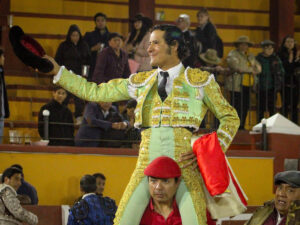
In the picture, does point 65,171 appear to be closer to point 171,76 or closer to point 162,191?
point 171,76

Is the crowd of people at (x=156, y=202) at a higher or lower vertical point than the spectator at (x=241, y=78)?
lower

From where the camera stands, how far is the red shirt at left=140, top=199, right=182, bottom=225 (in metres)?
4.05

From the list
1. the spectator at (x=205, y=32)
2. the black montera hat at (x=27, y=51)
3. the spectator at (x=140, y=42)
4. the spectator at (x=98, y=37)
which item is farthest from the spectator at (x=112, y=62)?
the black montera hat at (x=27, y=51)

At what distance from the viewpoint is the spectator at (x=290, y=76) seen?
10.4 metres

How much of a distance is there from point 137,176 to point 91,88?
1.93 ft

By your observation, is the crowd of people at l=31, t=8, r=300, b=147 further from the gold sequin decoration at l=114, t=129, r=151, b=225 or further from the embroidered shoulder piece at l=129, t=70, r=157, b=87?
the gold sequin decoration at l=114, t=129, r=151, b=225

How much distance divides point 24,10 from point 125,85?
820 centimetres

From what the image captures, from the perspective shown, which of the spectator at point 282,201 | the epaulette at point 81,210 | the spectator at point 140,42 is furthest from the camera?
the spectator at point 140,42

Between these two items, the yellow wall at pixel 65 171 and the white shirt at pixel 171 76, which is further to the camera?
the yellow wall at pixel 65 171

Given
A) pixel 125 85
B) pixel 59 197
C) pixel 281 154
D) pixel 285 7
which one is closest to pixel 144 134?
pixel 125 85

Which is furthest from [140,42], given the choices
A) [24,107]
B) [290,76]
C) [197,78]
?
[197,78]

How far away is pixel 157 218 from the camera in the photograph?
406cm

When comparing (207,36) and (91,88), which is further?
(207,36)

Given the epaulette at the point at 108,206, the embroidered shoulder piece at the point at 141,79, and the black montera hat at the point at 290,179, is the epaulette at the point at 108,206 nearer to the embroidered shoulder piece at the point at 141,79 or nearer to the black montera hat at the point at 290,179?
the black montera hat at the point at 290,179
